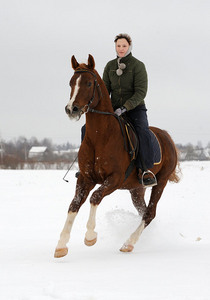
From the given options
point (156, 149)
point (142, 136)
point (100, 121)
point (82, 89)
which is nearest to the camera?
point (82, 89)

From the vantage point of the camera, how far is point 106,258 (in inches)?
224

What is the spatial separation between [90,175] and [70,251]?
1456mm

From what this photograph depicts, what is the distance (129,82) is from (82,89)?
1.54 meters

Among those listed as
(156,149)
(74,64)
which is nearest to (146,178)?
(156,149)

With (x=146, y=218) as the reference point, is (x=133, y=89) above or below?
above

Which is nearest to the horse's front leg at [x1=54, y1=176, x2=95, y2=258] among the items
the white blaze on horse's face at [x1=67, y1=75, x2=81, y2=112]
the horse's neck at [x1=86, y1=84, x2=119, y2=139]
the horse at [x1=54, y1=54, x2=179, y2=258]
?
the horse at [x1=54, y1=54, x2=179, y2=258]

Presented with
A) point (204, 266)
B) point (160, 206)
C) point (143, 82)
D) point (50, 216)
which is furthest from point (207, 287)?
point (160, 206)

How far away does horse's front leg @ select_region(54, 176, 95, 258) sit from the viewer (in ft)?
18.2

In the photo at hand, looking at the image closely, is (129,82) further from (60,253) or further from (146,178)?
(60,253)

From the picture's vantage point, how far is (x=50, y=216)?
1160 centimetres

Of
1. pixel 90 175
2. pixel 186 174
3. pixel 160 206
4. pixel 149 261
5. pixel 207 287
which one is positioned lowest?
pixel 186 174

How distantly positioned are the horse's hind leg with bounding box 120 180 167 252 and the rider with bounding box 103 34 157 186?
83 centimetres

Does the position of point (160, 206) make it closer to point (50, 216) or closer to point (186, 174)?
point (50, 216)

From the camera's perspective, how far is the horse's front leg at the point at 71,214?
18.2 ft
